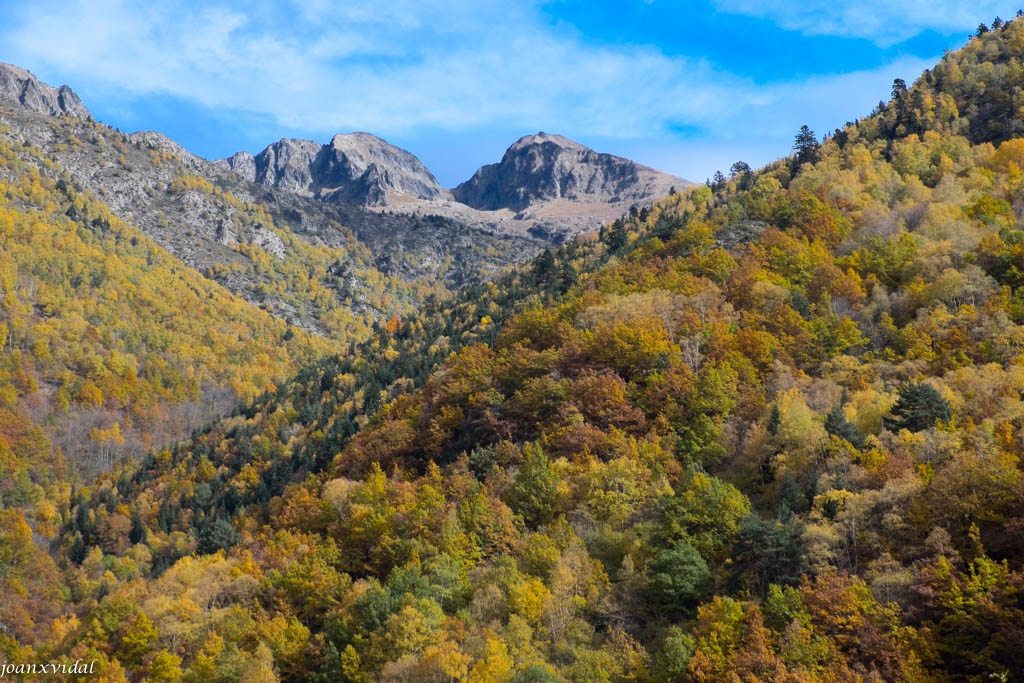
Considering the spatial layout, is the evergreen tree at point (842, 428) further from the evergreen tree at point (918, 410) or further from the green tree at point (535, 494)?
the green tree at point (535, 494)

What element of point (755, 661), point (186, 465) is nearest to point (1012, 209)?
point (755, 661)

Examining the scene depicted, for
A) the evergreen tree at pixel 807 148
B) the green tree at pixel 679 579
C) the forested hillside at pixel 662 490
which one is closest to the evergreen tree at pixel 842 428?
the forested hillside at pixel 662 490

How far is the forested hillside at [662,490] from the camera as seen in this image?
5388 cm

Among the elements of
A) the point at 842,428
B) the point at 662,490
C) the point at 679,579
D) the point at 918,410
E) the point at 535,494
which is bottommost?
the point at 679,579

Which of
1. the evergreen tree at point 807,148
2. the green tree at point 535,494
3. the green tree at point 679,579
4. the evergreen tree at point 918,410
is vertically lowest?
the green tree at point 679,579

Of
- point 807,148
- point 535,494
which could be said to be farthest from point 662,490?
point 807,148

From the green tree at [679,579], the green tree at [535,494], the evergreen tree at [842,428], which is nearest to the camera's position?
the green tree at [679,579]

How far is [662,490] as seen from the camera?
7519 centimetres

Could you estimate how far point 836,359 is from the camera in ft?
311

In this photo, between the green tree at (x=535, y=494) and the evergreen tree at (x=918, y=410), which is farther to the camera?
the green tree at (x=535, y=494)

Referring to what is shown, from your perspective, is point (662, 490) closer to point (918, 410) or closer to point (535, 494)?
point (535, 494)

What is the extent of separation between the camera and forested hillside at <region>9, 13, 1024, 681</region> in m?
53.9

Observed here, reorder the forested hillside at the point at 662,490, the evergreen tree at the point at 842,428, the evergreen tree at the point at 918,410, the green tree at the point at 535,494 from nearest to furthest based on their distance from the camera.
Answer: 1. the forested hillside at the point at 662,490
2. the evergreen tree at the point at 918,410
3. the evergreen tree at the point at 842,428
4. the green tree at the point at 535,494

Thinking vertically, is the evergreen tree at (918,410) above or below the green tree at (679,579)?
above
